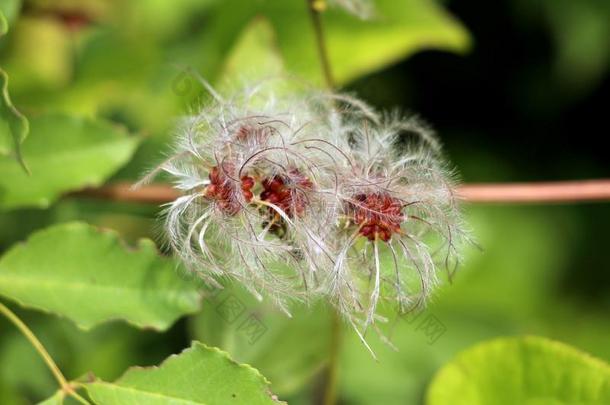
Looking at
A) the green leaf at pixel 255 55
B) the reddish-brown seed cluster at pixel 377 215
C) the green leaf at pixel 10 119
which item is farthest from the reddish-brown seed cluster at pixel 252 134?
the green leaf at pixel 255 55

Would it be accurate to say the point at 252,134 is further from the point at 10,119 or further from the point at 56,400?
the point at 56,400

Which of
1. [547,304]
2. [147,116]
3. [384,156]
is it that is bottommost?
[547,304]

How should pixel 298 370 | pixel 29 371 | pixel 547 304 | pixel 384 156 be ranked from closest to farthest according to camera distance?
pixel 384 156
pixel 298 370
pixel 29 371
pixel 547 304

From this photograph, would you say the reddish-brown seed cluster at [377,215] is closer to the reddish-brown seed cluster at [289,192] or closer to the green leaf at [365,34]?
the reddish-brown seed cluster at [289,192]

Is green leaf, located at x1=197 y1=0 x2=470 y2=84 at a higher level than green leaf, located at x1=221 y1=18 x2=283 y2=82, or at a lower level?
lower

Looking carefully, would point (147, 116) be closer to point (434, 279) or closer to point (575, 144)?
point (434, 279)

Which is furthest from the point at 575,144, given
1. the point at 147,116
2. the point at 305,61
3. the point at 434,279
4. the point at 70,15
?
the point at 434,279

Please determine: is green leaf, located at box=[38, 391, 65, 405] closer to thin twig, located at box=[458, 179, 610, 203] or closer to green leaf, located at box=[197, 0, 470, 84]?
thin twig, located at box=[458, 179, 610, 203]

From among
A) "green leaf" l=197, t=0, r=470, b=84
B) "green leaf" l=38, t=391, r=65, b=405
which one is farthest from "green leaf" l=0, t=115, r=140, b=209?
"green leaf" l=197, t=0, r=470, b=84
